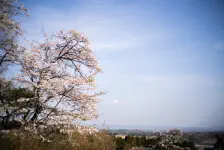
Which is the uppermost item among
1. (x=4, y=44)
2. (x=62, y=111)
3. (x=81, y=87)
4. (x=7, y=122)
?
(x=4, y=44)

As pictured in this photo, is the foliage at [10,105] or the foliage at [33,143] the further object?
the foliage at [10,105]

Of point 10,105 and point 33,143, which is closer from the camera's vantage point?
point 33,143

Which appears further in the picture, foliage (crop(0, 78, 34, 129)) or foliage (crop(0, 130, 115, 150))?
foliage (crop(0, 78, 34, 129))

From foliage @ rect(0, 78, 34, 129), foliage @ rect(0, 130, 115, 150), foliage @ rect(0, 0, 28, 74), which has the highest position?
foliage @ rect(0, 0, 28, 74)

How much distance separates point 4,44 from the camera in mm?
8805

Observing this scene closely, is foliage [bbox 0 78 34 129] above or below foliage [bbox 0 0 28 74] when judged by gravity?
below

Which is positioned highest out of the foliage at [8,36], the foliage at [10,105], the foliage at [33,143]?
the foliage at [8,36]

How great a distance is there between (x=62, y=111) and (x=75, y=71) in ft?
9.07

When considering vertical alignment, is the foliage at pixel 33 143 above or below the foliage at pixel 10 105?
below

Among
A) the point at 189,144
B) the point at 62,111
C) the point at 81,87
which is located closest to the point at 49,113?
the point at 62,111

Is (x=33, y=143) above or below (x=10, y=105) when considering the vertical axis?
below

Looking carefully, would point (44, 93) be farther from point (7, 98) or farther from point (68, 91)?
point (7, 98)

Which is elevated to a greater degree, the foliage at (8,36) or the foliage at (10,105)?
the foliage at (8,36)

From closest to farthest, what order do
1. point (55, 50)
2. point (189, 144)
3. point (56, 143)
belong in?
point (56, 143) → point (55, 50) → point (189, 144)
